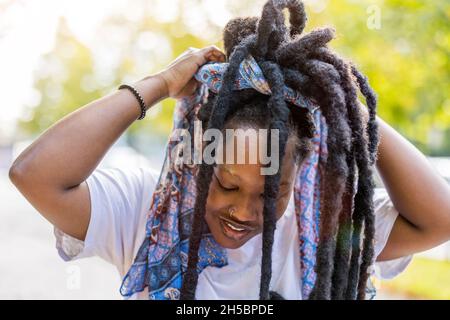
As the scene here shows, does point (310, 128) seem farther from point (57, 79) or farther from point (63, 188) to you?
point (57, 79)

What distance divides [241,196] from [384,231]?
2.03 feet

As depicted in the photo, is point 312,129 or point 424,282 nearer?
point 312,129

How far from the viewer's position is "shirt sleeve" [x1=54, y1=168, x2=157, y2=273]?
1646 mm

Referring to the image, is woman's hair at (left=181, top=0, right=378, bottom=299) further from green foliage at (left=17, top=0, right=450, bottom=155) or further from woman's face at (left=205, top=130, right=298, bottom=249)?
green foliage at (left=17, top=0, right=450, bottom=155)

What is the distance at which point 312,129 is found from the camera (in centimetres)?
166

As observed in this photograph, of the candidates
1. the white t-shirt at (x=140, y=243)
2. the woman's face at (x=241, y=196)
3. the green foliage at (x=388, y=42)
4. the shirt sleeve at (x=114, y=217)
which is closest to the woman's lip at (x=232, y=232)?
the woman's face at (x=241, y=196)

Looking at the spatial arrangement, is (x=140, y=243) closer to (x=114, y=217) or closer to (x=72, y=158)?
(x=114, y=217)

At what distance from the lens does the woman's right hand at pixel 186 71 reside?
5.76ft

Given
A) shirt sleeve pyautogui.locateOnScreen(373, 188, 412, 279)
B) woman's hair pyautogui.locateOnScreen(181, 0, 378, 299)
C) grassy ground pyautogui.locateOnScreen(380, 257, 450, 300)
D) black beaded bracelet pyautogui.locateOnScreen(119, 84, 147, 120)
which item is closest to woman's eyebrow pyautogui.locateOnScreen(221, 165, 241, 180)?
woman's hair pyautogui.locateOnScreen(181, 0, 378, 299)

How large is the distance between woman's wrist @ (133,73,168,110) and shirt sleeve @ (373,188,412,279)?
0.84m

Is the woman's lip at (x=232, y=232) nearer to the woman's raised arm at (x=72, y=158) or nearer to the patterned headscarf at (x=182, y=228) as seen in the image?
the patterned headscarf at (x=182, y=228)

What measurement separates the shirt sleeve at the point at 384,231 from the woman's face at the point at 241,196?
0.44 m

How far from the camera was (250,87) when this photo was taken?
155cm

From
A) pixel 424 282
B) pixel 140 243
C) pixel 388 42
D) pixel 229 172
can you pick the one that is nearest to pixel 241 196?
pixel 229 172
